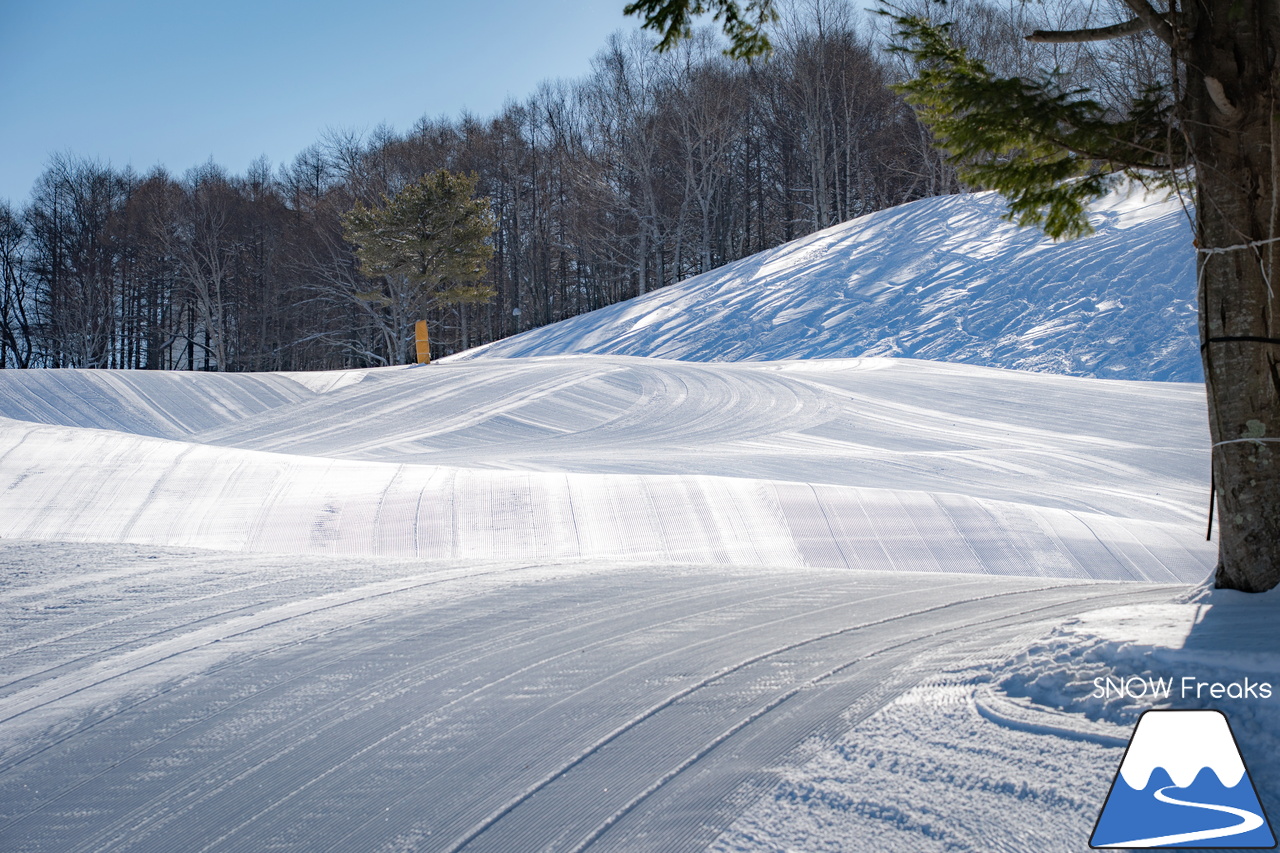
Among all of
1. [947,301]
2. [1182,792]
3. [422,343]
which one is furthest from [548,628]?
[947,301]

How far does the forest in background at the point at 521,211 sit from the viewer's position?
34406mm

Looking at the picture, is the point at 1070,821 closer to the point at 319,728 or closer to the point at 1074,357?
the point at 319,728

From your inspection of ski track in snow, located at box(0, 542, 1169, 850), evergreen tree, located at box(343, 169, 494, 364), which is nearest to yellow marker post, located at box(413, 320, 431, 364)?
evergreen tree, located at box(343, 169, 494, 364)

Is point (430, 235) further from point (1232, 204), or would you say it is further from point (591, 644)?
point (1232, 204)

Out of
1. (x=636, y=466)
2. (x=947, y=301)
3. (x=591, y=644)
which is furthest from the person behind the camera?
(x=947, y=301)

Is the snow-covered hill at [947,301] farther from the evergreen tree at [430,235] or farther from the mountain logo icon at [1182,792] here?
the mountain logo icon at [1182,792]

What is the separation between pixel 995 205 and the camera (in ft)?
70.0

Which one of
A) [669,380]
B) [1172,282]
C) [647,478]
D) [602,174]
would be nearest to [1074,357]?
[1172,282]

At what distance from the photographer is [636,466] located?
26.9 ft

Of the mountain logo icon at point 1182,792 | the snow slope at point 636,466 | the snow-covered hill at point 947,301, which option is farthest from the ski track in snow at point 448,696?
the snow-covered hill at point 947,301

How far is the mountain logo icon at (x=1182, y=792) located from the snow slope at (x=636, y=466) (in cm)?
317

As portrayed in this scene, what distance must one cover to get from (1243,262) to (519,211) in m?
38.1

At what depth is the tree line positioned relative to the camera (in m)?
→ 34.4

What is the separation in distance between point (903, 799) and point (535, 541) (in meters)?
3.89
